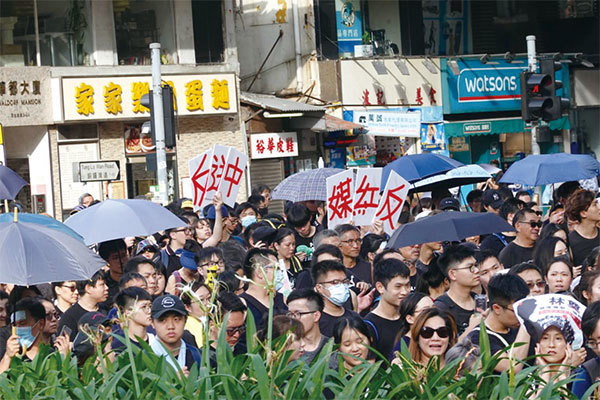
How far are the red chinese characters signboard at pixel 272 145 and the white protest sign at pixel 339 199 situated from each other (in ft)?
45.5

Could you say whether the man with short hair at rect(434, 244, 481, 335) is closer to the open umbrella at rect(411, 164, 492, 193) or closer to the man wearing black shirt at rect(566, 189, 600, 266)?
the man wearing black shirt at rect(566, 189, 600, 266)

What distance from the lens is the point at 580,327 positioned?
6.10 m

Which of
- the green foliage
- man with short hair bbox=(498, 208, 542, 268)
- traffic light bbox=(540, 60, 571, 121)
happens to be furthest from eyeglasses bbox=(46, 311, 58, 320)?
traffic light bbox=(540, 60, 571, 121)

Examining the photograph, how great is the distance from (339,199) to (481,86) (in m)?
19.2

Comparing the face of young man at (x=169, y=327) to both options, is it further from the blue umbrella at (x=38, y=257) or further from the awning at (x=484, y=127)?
the awning at (x=484, y=127)

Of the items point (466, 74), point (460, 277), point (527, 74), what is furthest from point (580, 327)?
point (466, 74)

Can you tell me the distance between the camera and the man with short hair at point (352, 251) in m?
10.2

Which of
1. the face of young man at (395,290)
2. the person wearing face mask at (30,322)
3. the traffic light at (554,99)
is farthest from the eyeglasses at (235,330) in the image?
the traffic light at (554,99)

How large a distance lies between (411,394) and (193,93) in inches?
799

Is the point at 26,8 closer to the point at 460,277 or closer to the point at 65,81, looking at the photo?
the point at 65,81

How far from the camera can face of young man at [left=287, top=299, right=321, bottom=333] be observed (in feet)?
23.6

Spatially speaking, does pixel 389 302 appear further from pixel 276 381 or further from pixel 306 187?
pixel 306 187

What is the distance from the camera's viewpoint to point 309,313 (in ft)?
23.8

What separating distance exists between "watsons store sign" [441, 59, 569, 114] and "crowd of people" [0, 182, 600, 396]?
57.9 ft
